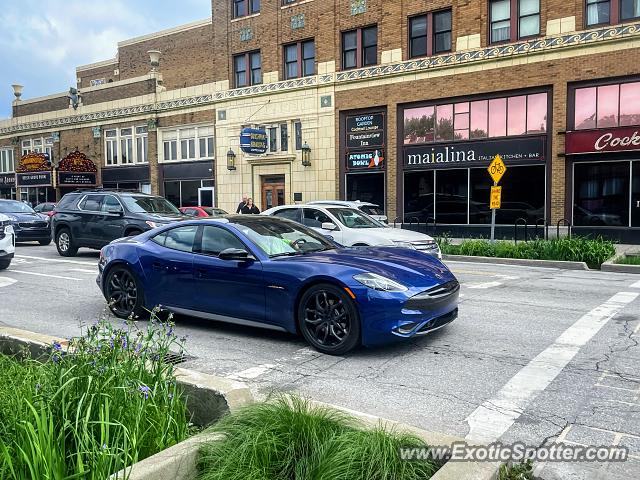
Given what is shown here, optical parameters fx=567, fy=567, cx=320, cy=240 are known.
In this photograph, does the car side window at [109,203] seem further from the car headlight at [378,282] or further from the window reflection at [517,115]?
the window reflection at [517,115]

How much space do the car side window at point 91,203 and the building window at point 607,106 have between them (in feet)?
54.1

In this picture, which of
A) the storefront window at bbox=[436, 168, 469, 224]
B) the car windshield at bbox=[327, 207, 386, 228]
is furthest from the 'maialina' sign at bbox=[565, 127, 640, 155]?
the car windshield at bbox=[327, 207, 386, 228]

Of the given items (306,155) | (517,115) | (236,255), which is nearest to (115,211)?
(236,255)

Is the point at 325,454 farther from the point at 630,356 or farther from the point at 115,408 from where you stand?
the point at 630,356

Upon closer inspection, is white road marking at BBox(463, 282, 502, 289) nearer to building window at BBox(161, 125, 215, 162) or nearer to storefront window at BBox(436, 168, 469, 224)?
storefront window at BBox(436, 168, 469, 224)

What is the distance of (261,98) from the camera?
29266mm

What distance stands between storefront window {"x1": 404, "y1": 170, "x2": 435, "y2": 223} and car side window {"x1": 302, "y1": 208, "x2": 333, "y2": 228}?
1161 cm

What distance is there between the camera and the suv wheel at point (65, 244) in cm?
1628

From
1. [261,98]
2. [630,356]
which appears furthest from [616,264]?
[261,98]

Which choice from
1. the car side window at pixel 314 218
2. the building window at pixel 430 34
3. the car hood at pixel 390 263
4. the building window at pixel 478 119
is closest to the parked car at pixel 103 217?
the car side window at pixel 314 218

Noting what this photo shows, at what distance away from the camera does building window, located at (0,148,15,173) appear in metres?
44.9

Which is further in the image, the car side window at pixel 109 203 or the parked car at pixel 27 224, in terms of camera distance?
the parked car at pixel 27 224

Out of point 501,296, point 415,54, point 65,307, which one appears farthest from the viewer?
point 415,54

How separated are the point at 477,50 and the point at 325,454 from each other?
73.2 feet
